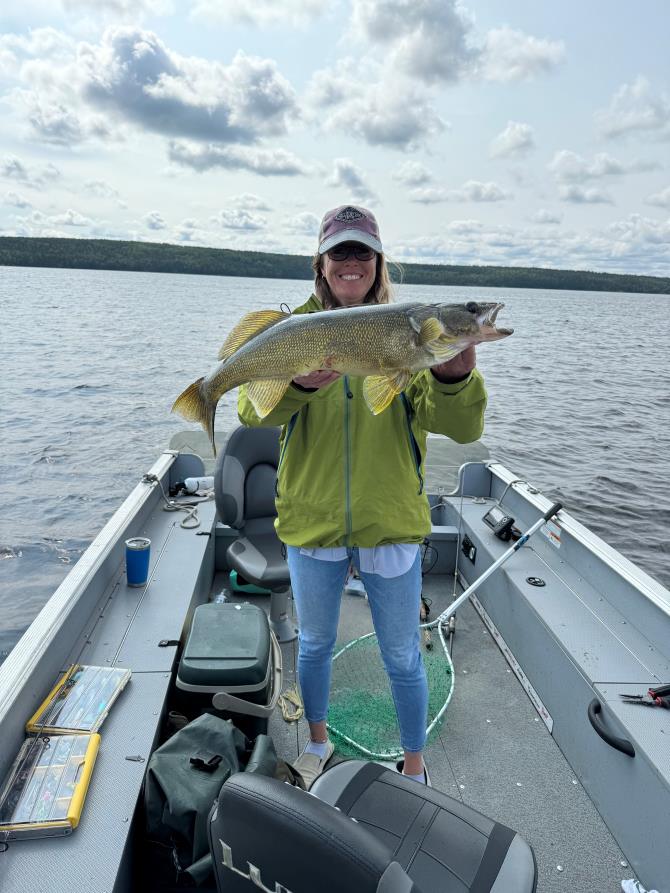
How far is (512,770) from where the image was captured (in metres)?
3.27

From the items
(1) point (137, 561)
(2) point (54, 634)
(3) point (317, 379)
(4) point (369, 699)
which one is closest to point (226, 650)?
(2) point (54, 634)

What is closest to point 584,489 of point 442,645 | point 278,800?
point 442,645

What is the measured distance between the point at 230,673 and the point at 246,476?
6.31ft

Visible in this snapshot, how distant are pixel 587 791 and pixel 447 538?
2.35 meters

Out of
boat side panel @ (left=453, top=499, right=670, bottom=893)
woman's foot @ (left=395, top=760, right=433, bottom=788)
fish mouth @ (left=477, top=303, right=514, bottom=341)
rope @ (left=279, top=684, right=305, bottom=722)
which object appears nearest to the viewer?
fish mouth @ (left=477, top=303, right=514, bottom=341)

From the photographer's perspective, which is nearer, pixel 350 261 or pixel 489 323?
pixel 489 323

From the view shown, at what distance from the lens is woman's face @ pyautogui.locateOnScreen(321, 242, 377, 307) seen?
7.91ft

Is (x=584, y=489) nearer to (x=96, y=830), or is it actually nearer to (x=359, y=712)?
(x=359, y=712)

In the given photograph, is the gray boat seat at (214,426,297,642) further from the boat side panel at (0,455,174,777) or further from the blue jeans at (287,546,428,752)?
the blue jeans at (287,546,428,752)

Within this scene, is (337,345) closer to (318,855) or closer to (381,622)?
(381,622)

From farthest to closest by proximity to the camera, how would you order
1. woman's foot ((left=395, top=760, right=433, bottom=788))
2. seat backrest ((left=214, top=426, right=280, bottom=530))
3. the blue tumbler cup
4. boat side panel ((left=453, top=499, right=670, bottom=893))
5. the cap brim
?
seat backrest ((left=214, top=426, right=280, bottom=530))
the blue tumbler cup
woman's foot ((left=395, top=760, right=433, bottom=788))
boat side panel ((left=453, top=499, right=670, bottom=893))
the cap brim

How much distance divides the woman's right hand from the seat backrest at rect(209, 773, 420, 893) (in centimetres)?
130

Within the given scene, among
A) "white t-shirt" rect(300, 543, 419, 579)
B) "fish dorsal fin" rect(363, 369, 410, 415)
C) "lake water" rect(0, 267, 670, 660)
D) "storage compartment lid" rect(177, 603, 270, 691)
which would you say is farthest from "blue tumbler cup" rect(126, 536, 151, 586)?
"lake water" rect(0, 267, 670, 660)

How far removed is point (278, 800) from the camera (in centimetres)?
121
